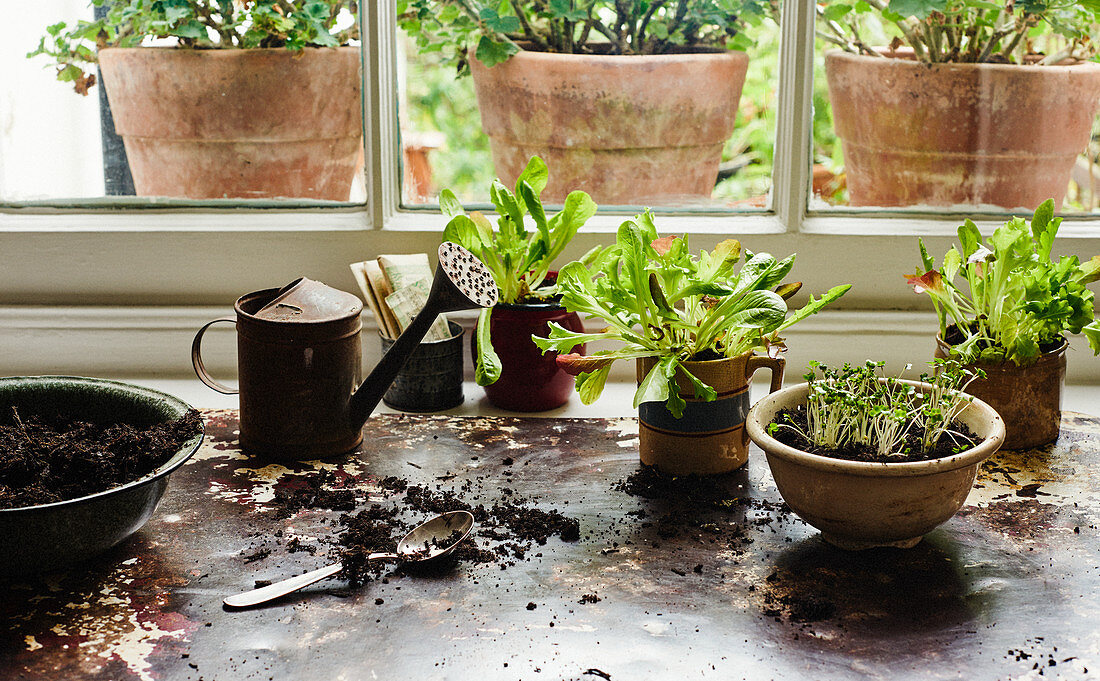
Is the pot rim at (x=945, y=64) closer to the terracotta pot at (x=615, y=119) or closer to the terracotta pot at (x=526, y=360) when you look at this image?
the terracotta pot at (x=615, y=119)

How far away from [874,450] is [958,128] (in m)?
0.62

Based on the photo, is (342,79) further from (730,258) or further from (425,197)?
(730,258)

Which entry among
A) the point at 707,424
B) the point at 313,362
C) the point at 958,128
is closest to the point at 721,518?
the point at 707,424

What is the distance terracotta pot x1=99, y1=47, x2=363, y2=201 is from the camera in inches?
49.8

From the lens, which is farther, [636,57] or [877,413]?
[636,57]

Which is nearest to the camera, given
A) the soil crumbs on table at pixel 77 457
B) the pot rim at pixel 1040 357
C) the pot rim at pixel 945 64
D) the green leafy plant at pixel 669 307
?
the soil crumbs on table at pixel 77 457

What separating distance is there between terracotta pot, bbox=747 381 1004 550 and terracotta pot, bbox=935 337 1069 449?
7.2 inches

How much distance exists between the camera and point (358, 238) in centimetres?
129

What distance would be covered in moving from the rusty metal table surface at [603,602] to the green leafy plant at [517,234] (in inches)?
10.1

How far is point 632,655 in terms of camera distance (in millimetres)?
695

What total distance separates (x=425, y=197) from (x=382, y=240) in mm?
100

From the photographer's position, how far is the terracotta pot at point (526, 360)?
112 cm

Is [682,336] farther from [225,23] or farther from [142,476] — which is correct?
[225,23]

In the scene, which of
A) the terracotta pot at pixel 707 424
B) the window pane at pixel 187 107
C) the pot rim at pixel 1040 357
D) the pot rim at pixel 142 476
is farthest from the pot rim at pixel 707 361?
the window pane at pixel 187 107
